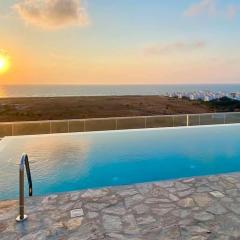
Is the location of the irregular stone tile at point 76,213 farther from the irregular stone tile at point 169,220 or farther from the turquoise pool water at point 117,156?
the turquoise pool water at point 117,156

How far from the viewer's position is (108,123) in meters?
8.84

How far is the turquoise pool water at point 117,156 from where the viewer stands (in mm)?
5070

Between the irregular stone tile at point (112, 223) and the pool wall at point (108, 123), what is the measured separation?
5.62 meters

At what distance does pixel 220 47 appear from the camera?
14461mm

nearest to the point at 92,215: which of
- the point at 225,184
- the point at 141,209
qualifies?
the point at 141,209

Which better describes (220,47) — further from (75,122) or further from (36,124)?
(36,124)

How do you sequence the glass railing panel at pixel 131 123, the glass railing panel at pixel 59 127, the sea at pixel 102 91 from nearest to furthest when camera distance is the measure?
the glass railing panel at pixel 59 127 → the glass railing panel at pixel 131 123 → the sea at pixel 102 91

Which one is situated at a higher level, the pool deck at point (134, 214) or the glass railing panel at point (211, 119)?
the glass railing panel at point (211, 119)

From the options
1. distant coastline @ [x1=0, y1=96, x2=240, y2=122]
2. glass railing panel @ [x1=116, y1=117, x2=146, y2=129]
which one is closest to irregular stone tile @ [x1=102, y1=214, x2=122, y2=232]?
glass railing panel @ [x1=116, y1=117, x2=146, y2=129]

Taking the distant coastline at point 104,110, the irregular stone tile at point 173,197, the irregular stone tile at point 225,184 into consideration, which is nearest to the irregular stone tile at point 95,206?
the irregular stone tile at point 173,197

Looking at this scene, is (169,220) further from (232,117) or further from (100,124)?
(232,117)

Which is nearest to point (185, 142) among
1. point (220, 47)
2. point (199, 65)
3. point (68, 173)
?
point (68, 173)

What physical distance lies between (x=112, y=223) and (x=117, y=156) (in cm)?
378

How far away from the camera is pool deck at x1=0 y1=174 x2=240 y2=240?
2.80m
